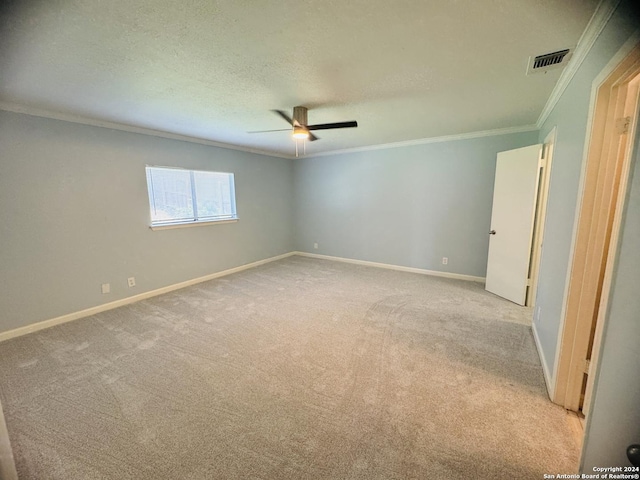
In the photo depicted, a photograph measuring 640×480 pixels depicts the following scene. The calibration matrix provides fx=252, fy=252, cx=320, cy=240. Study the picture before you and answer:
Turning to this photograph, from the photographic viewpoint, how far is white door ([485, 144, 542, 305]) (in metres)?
3.13

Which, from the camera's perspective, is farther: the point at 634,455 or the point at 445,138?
the point at 445,138

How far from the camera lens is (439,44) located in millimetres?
1582

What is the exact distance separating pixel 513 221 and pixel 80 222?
5.45 metres

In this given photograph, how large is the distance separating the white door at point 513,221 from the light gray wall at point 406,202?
0.44m

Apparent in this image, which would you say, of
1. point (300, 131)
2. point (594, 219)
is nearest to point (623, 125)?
point (594, 219)

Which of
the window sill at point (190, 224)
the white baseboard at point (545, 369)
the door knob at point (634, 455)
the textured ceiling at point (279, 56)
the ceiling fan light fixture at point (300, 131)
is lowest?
the white baseboard at point (545, 369)

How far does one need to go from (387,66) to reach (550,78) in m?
1.40

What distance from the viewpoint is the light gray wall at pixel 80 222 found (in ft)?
8.51

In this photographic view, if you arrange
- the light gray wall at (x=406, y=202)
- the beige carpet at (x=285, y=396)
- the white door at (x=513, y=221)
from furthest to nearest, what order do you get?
the light gray wall at (x=406, y=202)
the white door at (x=513, y=221)
the beige carpet at (x=285, y=396)

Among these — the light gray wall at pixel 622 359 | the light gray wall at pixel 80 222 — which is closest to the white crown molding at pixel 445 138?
the light gray wall at pixel 80 222

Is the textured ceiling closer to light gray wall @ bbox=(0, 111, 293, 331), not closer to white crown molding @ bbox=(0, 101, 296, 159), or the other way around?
white crown molding @ bbox=(0, 101, 296, 159)

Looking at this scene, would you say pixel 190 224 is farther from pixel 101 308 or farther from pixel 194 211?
pixel 101 308

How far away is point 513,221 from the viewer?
3344 mm

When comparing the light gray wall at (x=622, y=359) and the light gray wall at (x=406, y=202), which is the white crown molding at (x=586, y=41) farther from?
the light gray wall at (x=406, y=202)
